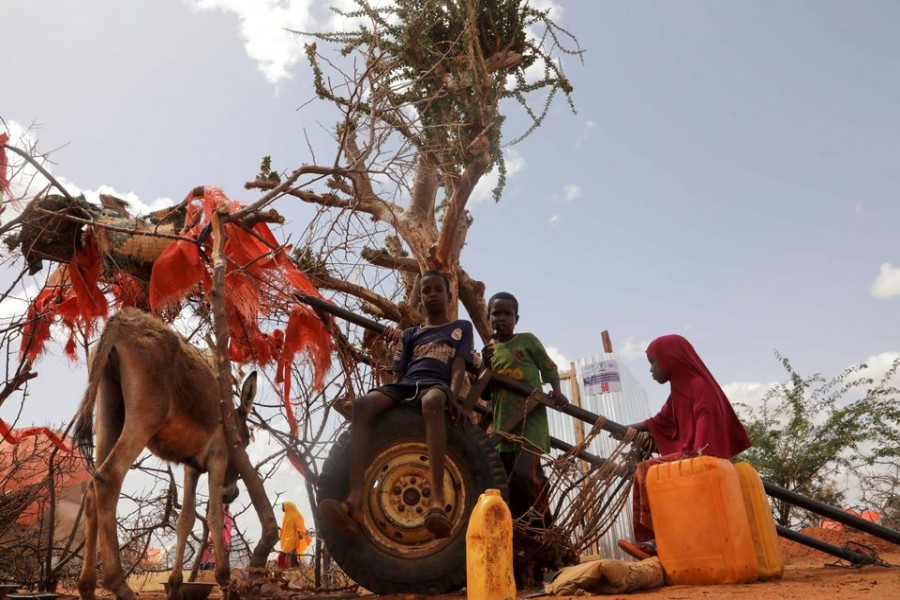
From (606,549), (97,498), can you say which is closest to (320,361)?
(97,498)

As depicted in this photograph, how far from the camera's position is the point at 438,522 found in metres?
3.00

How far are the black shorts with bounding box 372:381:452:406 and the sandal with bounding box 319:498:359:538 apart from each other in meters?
0.64

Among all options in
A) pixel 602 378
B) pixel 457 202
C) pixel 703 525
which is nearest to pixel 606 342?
pixel 602 378

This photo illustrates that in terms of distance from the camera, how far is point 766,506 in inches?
147

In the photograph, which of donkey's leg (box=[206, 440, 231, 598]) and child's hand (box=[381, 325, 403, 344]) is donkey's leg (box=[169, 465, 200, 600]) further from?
child's hand (box=[381, 325, 403, 344])

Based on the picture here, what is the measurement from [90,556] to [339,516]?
1328mm

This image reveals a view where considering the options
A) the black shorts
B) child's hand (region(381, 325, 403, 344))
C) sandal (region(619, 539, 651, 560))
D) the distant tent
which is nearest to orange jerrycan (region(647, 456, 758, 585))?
sandal (region(619, 539, 651, 560))

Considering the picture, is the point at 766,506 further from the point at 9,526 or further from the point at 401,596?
the point at 9,526

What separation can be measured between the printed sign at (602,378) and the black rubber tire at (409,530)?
5963 mm

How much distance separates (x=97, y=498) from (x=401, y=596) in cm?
165

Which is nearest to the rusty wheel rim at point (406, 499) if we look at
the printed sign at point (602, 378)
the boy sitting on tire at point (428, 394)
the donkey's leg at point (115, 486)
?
the boy sitting on tire at point (428, 394)

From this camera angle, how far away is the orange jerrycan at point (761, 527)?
3.51 meters

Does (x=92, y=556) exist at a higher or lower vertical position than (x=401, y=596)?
higher

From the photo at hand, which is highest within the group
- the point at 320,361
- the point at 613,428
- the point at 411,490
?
the point at 320,361
